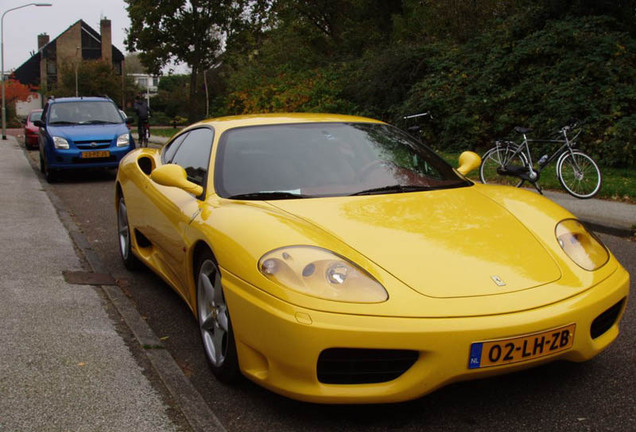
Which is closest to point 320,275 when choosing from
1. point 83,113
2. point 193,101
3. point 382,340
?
point 382,340

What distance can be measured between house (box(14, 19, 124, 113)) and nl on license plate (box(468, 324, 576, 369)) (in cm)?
8097

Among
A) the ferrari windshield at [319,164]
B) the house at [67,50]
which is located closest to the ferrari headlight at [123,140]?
the ferrari windshield at [319,164]

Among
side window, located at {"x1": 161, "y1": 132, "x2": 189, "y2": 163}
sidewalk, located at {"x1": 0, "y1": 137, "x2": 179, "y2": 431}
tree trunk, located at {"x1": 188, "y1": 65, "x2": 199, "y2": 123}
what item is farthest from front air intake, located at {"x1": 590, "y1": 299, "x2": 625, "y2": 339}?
tree trunk, located at {"x1": 188, "y1": 65, "x2": 199, "y2": 123}

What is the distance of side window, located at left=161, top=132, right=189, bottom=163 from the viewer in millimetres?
4863

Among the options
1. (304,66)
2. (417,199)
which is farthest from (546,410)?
(304,66)

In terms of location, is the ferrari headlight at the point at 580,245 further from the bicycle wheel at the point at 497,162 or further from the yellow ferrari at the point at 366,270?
the bicycle wheel at the point at 497,162

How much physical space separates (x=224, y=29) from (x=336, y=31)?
13960 millimetres

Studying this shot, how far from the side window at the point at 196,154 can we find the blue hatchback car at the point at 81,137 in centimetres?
878

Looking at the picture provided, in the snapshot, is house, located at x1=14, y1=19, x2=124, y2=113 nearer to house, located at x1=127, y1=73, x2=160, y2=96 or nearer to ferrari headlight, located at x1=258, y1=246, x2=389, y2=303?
house, located at x1=127, y1=73, x2=160, y2=96

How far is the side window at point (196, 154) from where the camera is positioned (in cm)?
399

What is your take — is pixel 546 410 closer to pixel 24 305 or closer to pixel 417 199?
pixel 417 199

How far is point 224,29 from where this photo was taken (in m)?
42.3

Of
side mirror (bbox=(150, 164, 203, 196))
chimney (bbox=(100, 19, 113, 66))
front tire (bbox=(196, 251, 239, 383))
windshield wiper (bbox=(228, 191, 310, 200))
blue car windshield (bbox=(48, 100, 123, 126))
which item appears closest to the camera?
front tire (bbox=(196, 251, 239, 383))

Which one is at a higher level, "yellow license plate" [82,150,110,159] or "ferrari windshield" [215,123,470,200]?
"ferrari windshield" [215,123,470,200]
